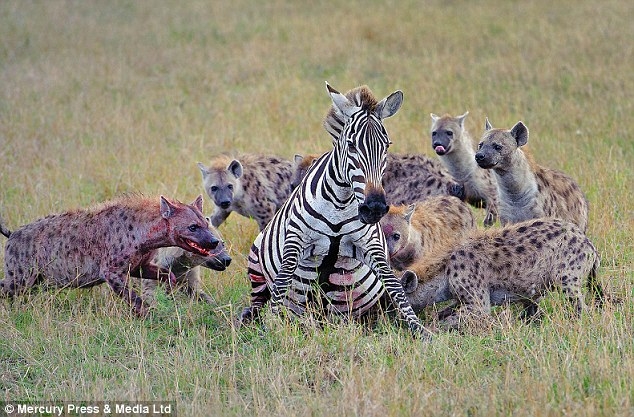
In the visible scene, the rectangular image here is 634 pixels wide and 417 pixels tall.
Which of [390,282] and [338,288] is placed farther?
[338,288]

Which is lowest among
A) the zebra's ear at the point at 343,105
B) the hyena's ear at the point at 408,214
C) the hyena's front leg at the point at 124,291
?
the hyena's front leg at the point at 124,291

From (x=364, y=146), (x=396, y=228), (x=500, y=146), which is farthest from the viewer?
(x=500, y=146)

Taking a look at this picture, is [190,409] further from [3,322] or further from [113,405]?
[3,322]

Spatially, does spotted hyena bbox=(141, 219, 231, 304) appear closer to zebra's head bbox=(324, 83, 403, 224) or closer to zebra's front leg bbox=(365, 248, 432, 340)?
zebra's front leg bbox=(365, 248, 432, 340)

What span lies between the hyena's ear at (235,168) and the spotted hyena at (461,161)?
1.71m

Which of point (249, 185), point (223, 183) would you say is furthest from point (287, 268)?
point (249, 185)

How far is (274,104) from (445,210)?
453 centimetres

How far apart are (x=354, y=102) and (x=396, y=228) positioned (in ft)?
6.63

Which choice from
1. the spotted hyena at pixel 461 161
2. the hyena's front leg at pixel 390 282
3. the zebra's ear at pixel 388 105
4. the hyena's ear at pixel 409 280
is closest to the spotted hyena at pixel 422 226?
the hyena's ear at pixel 409 280

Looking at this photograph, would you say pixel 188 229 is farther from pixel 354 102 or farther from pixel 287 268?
pixel 354 102

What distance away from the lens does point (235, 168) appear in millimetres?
8508

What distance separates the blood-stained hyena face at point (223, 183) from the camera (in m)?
8.34

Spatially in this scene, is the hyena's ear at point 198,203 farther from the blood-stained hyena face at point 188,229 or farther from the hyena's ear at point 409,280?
the hyena's ear at point 409,280

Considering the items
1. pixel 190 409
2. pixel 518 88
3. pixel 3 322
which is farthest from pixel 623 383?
pixel 518 88
